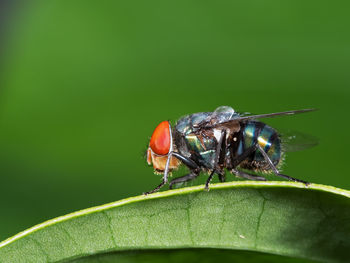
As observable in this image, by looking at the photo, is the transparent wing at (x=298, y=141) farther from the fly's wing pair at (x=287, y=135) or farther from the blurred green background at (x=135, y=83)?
the blurred green background at (x=135, y=83)

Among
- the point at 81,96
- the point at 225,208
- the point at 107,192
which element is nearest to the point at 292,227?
A: the point at 225,208

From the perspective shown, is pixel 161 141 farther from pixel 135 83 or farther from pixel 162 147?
pixel 135 83

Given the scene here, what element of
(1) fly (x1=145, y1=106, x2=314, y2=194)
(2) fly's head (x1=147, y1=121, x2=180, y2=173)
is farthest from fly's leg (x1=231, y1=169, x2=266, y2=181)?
(2) fly's head (x1=147, y1=121, x2=180, y2=173)

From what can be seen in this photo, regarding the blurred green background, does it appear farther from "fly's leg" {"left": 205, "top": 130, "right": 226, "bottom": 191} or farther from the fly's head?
"fly's leg" {"left": 205, "top": 130, "right": 226, "bottom": 191}

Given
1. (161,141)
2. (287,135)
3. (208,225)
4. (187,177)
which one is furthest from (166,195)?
(287,135)

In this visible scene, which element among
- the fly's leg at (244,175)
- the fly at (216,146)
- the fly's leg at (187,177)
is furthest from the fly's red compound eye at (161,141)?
the fly's leg at (244,175)

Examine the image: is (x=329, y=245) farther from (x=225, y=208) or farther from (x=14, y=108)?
(x=14, y=108)
